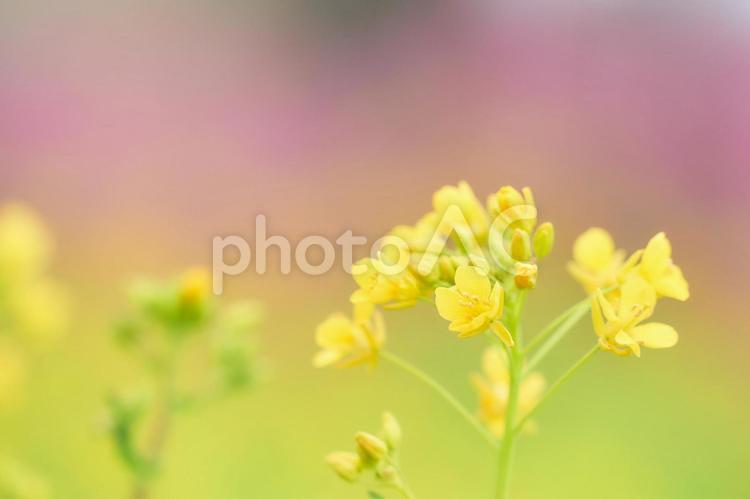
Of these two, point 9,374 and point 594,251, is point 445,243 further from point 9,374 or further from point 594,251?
point 9,374

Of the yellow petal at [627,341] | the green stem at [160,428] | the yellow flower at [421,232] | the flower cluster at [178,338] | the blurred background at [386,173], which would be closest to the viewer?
the yellow petal at [627,341]

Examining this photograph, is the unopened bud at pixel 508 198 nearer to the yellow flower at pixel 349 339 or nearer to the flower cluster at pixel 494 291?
the flower cluster at pixel 494 291

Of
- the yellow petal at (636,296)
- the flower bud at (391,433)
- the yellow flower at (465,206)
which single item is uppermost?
the yellow flower at (465,206)

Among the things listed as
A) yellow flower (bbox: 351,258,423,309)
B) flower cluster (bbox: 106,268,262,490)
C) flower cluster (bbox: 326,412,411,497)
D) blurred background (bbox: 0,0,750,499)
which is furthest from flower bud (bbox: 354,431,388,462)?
blurred background (bbox: 0,0,750,499)

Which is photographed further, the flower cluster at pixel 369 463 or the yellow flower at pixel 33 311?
the yellow flower at pixel 33 311

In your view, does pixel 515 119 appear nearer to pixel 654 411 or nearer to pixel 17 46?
pixel 654 411

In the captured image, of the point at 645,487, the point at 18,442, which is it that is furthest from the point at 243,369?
the point at 645,487

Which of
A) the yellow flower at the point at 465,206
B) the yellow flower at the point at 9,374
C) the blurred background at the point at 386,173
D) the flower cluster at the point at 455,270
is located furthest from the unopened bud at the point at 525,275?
the blurred background at the point at 386,173
